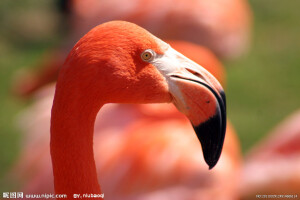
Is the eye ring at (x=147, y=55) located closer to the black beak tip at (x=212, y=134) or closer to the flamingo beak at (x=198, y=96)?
the flamingo beak at (x=198, y=96)

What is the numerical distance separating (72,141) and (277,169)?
2.07 m

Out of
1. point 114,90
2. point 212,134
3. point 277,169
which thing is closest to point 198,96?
point 212,134

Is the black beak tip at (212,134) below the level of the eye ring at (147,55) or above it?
below

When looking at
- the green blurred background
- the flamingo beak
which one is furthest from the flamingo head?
the green blurred background

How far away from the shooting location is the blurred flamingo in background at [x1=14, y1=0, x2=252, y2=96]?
4637 millimetres

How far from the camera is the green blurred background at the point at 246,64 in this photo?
5.11 metres

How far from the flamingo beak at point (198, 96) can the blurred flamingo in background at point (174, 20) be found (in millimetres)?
2936

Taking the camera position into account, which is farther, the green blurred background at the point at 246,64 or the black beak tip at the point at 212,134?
the green blurred background at the point at 246,64

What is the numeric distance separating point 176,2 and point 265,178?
2160 millimetres

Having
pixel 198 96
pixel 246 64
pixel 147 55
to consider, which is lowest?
pixel 198 96

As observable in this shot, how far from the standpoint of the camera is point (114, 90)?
1662 millimetres

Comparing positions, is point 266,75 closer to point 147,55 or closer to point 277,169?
point 277,169

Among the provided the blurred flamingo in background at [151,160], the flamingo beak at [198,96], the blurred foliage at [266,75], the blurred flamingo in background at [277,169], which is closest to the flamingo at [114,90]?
the flamingo beak at [198,96]

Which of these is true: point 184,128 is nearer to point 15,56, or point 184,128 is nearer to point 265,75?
point 265,75
